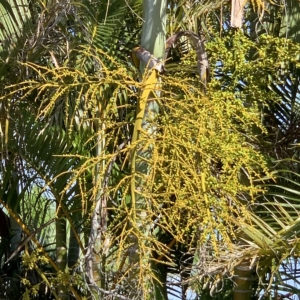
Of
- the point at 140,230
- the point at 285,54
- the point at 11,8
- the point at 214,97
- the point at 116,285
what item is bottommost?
the point at 116,285

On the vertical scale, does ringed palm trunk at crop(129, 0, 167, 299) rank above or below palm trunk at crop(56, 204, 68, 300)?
above

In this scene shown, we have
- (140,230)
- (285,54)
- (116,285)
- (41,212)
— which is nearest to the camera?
(140,230)

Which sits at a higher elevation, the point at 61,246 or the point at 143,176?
the point at 143,176

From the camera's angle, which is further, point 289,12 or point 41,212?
point 41,212

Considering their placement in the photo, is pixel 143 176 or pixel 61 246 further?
pixel 61 246

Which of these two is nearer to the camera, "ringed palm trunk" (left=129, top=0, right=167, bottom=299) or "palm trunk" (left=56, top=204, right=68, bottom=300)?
"ringed palm trunk" (left=129, top=0, right=167, bottom=299)

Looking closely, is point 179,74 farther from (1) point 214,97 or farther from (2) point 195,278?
(2) point 195,278

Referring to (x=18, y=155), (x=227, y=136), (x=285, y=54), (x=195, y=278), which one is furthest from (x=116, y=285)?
(x=285, y=54)

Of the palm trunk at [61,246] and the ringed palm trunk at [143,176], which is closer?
the ringed palm trunk at [143,176]

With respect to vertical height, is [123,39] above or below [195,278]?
above

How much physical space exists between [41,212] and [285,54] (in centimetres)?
167

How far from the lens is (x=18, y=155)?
3096 millimetres

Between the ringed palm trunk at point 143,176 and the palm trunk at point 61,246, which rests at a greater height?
the ringed palm trunk at point 143,176

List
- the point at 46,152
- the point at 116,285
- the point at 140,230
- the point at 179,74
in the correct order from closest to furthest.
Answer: the point at 140,230 → the point at 116,285 → the point at 179,74 → the point at 46,152
